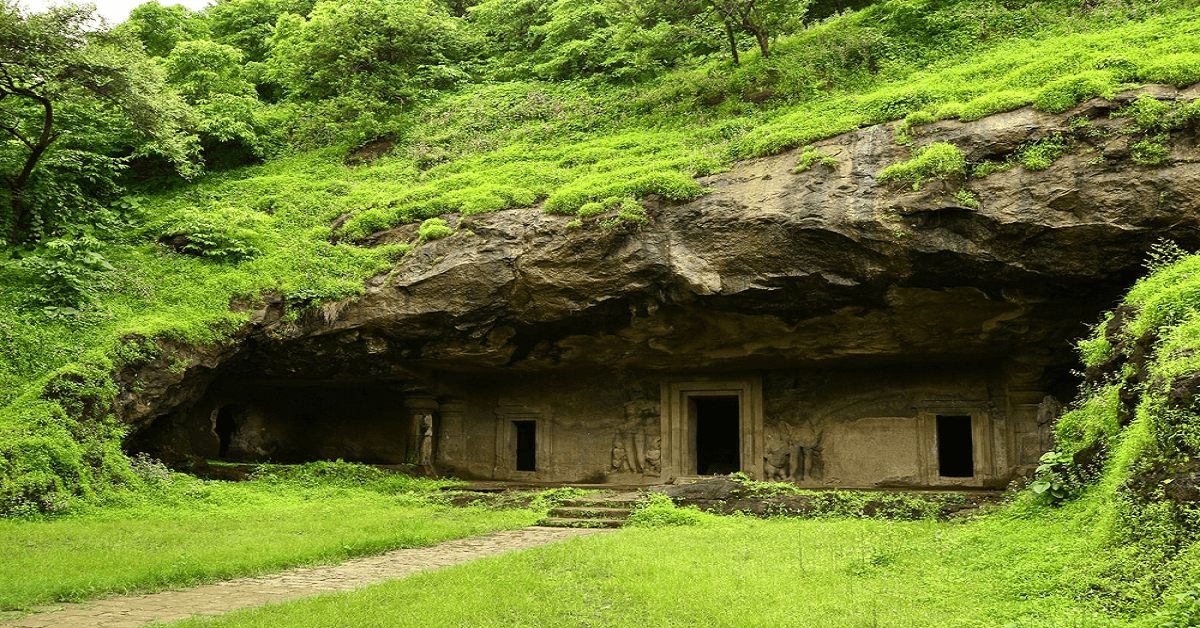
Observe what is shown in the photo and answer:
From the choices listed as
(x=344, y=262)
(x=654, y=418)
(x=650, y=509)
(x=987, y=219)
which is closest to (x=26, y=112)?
(x=344, y=262)

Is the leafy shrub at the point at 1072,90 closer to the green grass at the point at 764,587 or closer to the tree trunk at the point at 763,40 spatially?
the green grass at the point at 764,587

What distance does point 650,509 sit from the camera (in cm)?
1224

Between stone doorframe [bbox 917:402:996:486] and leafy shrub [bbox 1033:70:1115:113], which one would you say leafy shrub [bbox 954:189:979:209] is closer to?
leafy shrub [bbox 1033:70:1115:113]

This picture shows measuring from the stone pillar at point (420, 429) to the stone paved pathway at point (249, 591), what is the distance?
28.4 feet

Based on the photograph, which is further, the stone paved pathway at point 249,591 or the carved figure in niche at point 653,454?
the carved figure in niche at point 653,454

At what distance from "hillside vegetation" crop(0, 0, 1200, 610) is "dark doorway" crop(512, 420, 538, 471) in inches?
256

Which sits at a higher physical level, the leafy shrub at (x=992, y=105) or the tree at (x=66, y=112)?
the tree at (x=66, y=112)

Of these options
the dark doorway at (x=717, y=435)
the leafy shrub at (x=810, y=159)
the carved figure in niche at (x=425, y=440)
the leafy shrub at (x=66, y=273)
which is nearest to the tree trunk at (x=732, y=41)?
the leafy shrub at (x=810, y=159)

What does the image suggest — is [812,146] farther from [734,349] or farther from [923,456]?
[923,456]

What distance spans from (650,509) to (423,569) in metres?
4.64

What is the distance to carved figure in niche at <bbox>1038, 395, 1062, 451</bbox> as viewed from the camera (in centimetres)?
1527

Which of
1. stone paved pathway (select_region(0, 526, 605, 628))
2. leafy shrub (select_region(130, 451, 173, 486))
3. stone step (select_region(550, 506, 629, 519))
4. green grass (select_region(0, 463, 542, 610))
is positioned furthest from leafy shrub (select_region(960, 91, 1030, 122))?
leafy shrub (select_region(130, 451, 173, 486))

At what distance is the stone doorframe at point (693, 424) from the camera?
17375 mm

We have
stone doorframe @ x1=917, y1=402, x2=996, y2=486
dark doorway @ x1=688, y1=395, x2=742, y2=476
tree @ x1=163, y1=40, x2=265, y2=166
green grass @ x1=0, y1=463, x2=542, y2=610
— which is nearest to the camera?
green grass @ x1=0, y1=463, x2=542, y2=610
